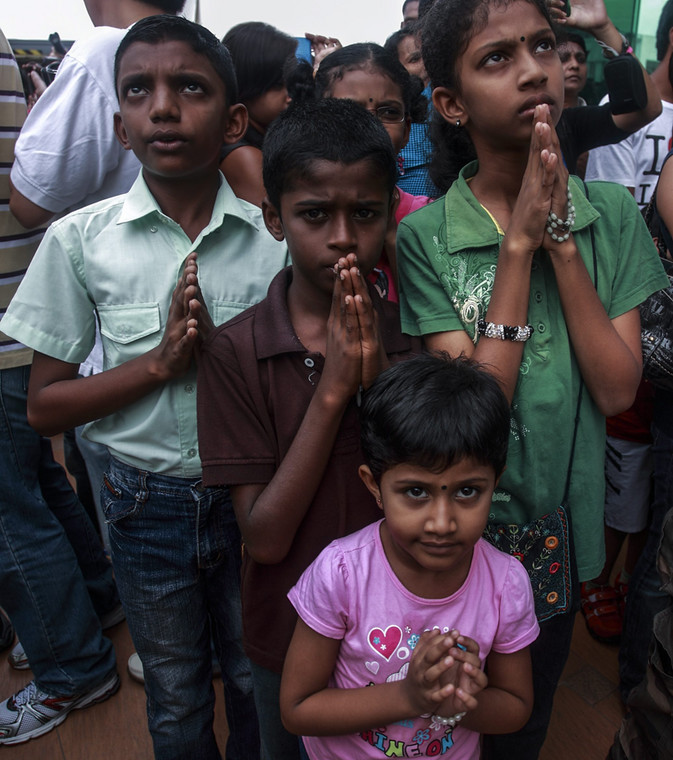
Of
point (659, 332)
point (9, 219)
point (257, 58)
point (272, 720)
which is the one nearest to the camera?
point (272, 720)

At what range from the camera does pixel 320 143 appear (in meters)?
1.21

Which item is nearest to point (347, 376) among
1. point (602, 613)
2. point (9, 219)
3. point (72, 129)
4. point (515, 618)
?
point (515, 618)

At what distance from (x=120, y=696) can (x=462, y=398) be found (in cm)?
175

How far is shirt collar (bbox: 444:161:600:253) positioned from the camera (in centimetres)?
122

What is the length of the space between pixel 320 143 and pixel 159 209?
1.39ft

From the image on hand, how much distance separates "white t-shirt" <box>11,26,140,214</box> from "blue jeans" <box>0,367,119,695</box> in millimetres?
536

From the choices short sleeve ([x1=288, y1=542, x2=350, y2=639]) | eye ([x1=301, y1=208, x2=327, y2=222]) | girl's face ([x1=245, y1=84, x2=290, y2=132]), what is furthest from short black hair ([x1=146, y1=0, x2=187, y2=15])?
short sleeve ([x1=288, y1=542, x2=350, y2=639])

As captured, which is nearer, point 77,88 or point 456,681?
point 456,681

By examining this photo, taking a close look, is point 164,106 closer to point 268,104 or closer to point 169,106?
point 169,106

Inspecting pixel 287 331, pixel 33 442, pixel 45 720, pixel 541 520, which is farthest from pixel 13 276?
pixel 541 520

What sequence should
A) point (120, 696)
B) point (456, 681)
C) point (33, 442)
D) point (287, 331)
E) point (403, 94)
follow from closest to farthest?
point (456, 681) < point (287, 331) < point (403, 94) < point (33, 442) < point (120, 696)

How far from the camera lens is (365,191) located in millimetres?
1205

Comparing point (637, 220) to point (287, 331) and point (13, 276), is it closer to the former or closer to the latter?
point (287, 331)

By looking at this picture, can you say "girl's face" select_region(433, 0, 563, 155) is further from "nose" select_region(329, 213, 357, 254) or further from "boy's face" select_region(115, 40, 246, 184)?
"boy's face" select_region(115, 40, 246, 184)
